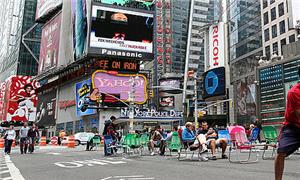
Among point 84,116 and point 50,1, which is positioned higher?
point 50,1

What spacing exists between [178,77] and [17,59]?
164 feet

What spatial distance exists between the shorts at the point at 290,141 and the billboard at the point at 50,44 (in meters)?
65.4

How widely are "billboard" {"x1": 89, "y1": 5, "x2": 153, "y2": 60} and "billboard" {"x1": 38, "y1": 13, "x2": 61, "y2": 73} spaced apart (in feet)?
57.0

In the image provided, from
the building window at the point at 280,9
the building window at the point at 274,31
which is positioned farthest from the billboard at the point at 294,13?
the building window at the point at 274,31

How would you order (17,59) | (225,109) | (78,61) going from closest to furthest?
(78,61) < (225,109) < (17,59)

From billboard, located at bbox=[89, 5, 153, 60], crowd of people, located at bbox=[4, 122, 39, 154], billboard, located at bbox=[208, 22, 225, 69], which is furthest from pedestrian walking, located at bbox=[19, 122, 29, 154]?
billboard, located at bbox=[208, 22, 225, 69]

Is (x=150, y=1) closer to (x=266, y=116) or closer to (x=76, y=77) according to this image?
(x=76, y=77)

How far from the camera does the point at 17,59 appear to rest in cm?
9875

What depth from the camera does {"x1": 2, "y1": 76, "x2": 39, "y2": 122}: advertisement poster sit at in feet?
270

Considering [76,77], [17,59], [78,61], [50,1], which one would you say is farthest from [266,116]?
[17,59]

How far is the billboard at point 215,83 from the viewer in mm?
54781

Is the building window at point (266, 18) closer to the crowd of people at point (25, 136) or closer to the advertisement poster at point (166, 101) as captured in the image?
the advertisement poster at point (166, 101)

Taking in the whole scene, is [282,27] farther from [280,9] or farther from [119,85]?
[119,85]

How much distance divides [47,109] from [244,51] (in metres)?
44.4
